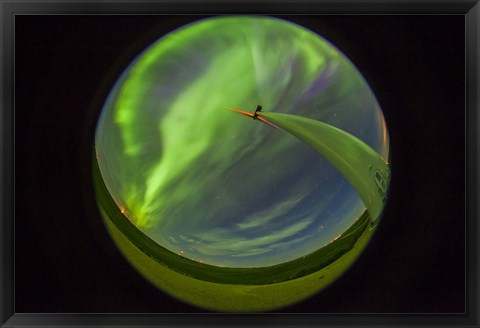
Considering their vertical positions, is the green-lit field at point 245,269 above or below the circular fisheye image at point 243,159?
below

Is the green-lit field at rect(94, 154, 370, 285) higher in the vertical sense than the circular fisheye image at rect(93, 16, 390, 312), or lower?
lower

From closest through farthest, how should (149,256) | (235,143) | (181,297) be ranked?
1. (235,143)
2. (149,256)
3. (181,297)

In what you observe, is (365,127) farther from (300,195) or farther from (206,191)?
(206,191)

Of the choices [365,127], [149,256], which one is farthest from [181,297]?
[365,127]


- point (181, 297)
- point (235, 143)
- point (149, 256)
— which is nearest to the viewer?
point (235, 143)

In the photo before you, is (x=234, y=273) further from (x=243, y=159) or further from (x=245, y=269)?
(x=243, y=159)

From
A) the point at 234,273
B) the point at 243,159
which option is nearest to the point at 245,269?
the point at 234,273

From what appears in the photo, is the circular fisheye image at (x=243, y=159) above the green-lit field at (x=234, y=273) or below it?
above
